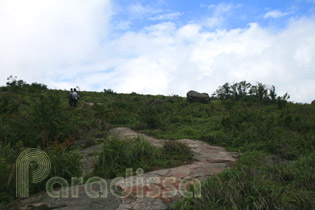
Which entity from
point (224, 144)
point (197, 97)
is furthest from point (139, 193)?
point (197, 97)

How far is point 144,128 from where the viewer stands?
966 cm

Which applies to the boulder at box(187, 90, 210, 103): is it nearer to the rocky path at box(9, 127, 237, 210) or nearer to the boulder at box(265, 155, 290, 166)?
the boulder at box(265, 155, 290, 166)

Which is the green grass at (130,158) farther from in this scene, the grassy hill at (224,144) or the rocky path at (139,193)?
the grassy hill at (224,144)

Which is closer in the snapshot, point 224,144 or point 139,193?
point 139,193

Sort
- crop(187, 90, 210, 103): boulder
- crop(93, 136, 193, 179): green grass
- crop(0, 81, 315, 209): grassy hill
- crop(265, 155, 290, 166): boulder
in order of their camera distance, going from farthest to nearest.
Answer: crop(187, 90, 210, 103): boulder, crop(265, 155, 290, 166): boulder, crop(93, 136, 193, 179): green grass, crop(0, 81, 315, 209): grassy hill

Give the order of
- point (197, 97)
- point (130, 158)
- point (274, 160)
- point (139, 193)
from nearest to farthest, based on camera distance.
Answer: point (139, 193) < point (130, 158) < point (274, 160) < point (197, 97)

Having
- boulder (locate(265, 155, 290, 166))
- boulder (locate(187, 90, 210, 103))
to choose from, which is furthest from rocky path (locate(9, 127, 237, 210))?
boulder (locate(187, 90, 210, 103))

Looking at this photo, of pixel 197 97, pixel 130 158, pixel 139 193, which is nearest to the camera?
pixel 139 193

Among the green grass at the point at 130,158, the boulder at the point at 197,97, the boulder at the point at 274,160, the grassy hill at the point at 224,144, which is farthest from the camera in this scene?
the boulder at the point at 197,97

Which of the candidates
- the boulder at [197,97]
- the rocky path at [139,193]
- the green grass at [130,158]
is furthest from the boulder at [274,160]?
the boulder at [197,97]

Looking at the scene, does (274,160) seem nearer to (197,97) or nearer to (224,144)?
(224,144)

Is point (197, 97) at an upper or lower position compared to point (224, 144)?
upper

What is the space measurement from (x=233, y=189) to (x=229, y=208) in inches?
16.8

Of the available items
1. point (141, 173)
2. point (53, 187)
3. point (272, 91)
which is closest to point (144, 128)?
point (141, 173)
